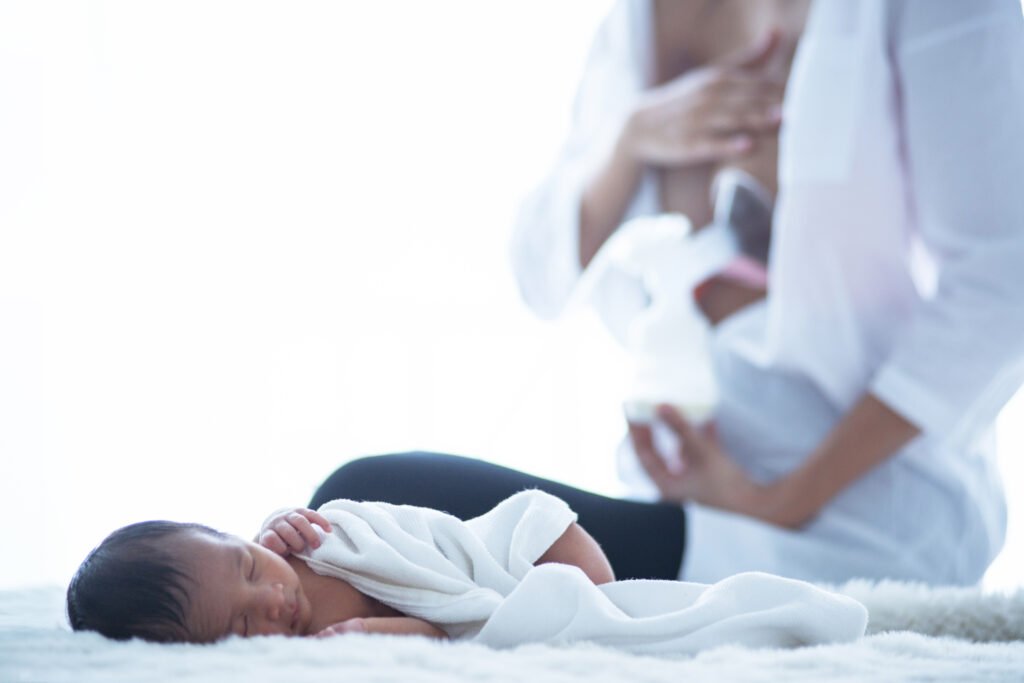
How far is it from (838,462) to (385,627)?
114 centimetres

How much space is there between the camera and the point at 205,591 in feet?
2.62

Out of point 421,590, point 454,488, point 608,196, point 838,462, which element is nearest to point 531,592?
point 421,590

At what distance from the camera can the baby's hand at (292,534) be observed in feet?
2.92

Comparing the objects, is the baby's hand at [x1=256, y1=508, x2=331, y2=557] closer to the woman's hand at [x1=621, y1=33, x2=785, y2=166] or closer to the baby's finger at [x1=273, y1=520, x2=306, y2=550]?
the baby's finger at [x1=273, y1=520, x2=306, y2=550]

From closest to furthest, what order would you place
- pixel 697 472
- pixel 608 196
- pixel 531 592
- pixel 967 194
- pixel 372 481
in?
pixel 531 592 → pixel 372 481 → pixel 967 194 → pixel 697 472 → pixel 608 196

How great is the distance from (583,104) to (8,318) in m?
1.41

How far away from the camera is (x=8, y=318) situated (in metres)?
2.08

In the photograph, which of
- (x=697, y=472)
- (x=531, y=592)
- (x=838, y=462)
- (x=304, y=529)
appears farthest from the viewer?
(x=697, y=472)

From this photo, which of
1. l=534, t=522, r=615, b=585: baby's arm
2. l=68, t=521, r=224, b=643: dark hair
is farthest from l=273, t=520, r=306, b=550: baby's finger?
l=534, t=522, r=615, b=585: baby's arm

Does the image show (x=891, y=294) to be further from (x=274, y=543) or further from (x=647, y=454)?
(x=274, y=543)

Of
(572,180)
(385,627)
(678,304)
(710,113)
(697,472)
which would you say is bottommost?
(697,472)

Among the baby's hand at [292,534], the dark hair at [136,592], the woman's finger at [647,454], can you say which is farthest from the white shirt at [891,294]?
the dark hair at [136,592]

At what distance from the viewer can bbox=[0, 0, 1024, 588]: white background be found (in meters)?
2.01

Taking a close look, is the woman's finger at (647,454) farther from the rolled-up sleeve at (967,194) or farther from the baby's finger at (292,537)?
the baby's finger at (292,537)
